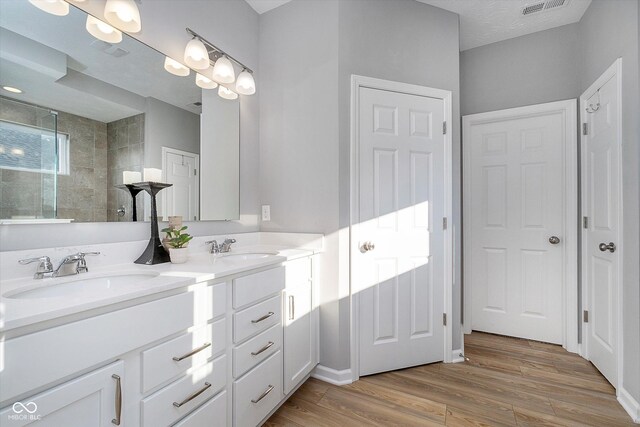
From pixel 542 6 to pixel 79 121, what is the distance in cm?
326

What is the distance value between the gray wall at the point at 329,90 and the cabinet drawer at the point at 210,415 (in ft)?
2.96

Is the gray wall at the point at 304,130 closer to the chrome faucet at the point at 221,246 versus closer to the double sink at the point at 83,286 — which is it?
the chrome faucet at the point at 221,246

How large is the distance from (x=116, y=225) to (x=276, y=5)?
77.7 inches

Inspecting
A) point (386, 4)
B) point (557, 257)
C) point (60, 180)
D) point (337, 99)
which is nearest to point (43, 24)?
point (60, 180)

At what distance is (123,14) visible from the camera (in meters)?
1.33

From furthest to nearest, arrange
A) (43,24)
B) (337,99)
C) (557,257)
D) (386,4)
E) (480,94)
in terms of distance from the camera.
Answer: (480,94) → (557,257) → (386,4) → (337,99) → (43,24)

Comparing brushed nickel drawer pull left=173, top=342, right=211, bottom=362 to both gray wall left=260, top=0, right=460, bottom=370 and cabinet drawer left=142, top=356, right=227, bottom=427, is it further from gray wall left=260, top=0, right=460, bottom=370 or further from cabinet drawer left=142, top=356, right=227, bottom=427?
gray wall left=260, top=0, right=460, bottom=370

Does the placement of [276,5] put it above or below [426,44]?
above

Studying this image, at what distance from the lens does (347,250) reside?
200 cm

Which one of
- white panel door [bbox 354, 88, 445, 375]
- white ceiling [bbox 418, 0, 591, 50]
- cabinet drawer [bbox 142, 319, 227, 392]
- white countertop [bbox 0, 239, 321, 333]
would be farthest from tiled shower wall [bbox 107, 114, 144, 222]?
white ceiling [bbox 418, 0, 591, 50]

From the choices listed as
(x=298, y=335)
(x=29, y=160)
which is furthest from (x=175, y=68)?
(x=298, y=335)

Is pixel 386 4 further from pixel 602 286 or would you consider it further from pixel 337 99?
pixel 602 286

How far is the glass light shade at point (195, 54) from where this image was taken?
1707mm

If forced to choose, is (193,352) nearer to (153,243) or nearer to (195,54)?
(153,243)
